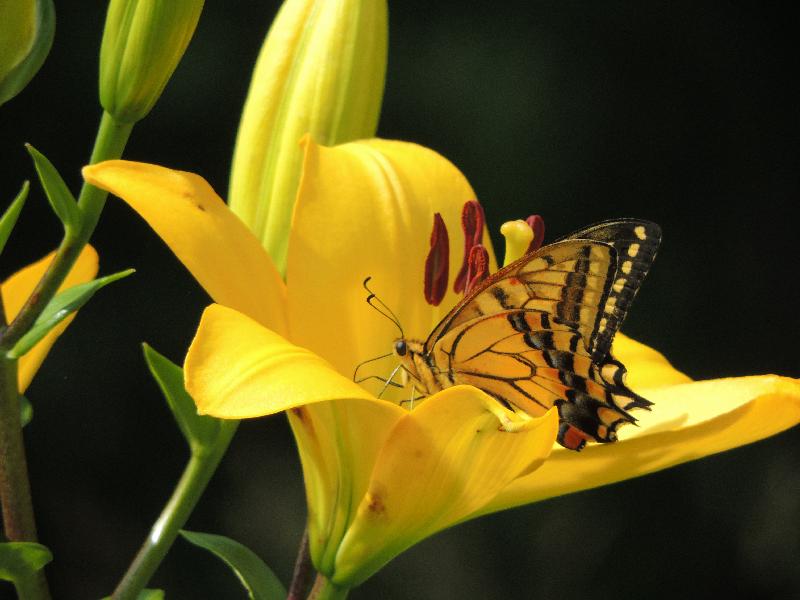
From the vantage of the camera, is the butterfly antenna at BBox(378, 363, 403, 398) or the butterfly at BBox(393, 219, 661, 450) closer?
the butterfly at BBox(393, 219, 661, 450)

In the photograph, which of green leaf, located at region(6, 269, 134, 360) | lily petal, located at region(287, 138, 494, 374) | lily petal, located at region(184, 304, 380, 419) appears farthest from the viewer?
lily petal, located at region(287, 138, 494, 374)

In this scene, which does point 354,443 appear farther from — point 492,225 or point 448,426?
point 492,225

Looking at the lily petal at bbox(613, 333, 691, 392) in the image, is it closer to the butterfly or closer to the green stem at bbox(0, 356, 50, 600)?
the butterfly

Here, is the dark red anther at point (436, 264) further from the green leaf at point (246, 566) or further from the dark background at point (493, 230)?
the dark background at point (493, 230)

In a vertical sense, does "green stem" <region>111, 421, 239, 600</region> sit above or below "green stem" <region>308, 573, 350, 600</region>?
above

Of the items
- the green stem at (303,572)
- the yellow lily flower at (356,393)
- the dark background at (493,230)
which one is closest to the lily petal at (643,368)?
the yellow lily flower at (356,393)

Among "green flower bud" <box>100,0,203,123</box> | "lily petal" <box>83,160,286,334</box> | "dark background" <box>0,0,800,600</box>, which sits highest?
"green flower bud" <box>100,0,203,123</box>

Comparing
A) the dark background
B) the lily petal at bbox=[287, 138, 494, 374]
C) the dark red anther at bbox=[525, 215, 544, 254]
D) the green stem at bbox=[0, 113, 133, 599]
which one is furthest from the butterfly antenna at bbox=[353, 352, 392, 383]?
the dark background

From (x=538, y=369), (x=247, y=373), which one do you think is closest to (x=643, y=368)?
(x=538, y=369)

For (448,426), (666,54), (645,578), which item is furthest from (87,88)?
(448,426)
